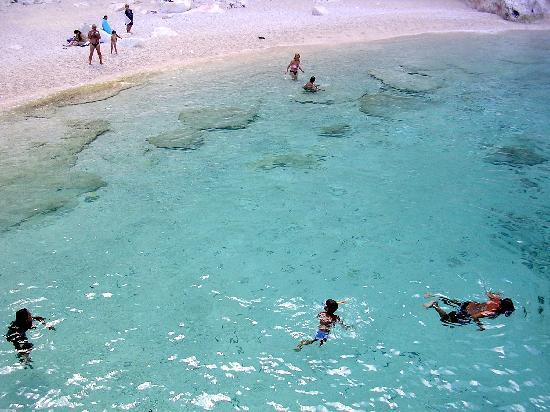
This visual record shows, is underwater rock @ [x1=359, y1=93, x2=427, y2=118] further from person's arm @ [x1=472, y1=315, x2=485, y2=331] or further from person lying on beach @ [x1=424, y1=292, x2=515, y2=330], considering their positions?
person's arm @ [x1=472, y1=315, x2=485, y2=331]

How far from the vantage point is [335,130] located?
15.2 metres

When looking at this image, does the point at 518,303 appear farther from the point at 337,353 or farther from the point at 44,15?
the point at 44,15

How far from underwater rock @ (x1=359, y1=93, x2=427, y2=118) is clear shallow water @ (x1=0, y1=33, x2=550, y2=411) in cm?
11

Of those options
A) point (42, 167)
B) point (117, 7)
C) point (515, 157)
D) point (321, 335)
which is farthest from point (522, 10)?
point (321, 335)

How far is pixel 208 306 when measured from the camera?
8.41 m

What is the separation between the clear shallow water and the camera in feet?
22.9

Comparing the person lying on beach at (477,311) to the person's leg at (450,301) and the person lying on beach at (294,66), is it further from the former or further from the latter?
the person lying on beach at (294,66)

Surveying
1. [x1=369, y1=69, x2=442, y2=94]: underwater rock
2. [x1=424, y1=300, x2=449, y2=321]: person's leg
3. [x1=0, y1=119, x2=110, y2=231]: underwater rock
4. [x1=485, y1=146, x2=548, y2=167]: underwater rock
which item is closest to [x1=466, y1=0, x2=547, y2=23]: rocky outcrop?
[x1=369, y1=69, x2=442, y2=94]: underwater rock

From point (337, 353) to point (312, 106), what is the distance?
37.6ft

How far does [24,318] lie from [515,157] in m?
13.4

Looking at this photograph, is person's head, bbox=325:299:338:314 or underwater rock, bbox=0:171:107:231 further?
underwater rock, bbox=0:171:107:231

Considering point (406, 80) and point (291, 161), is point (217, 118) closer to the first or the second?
point (291, 161)

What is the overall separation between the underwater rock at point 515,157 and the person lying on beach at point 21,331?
12.5 meters

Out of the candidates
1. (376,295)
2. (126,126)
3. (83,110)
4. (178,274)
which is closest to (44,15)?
(83,110)
